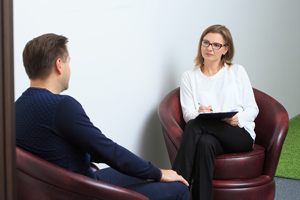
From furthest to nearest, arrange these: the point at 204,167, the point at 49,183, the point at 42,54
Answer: the point at 204,167 < the point at 42,54 < the point at 49,183

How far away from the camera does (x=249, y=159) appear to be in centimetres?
273

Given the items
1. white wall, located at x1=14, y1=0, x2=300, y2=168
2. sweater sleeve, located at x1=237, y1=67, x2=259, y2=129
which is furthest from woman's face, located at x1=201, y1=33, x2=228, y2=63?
white wall, located at x1=14, y1=0, x2=300, y2=168

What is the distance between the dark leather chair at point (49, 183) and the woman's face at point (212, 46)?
192 centimetres

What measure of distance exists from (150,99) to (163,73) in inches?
11.6

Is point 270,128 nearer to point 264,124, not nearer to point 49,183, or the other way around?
point 264,124

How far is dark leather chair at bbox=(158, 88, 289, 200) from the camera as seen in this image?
2.66m

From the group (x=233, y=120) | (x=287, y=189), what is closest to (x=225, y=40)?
(x=233, y=120)

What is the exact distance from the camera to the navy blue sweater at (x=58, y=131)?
1.50 m

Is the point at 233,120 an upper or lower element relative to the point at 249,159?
upper

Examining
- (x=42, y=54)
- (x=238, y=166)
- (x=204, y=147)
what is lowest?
(x=238, y=166)

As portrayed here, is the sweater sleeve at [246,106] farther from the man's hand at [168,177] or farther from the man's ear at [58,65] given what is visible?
the man's ear at [58,65]

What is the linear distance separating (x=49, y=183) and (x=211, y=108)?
1.84m

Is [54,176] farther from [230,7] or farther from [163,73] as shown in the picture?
[230,7]

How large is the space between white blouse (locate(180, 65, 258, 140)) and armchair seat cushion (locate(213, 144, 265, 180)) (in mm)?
346
